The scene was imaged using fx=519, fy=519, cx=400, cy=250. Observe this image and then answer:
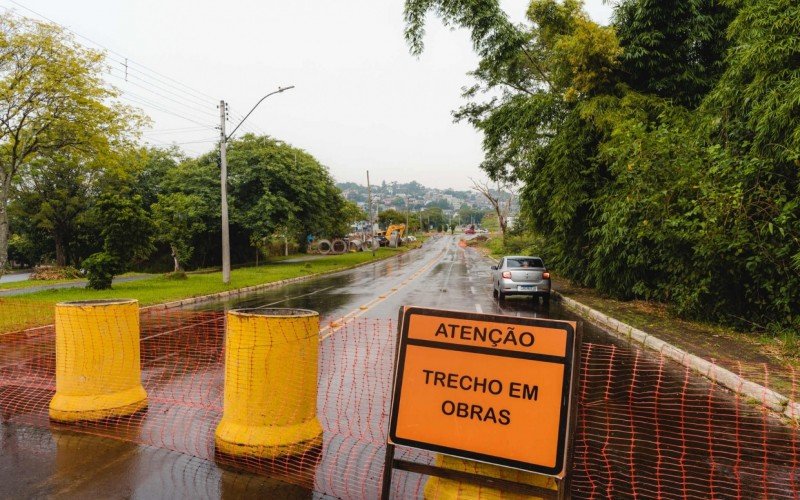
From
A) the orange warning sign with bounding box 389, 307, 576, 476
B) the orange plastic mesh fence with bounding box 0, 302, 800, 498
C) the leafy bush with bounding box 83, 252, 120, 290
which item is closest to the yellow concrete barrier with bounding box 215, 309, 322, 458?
the orange plastic mesh fence with bounding box 0, 302, 800, 498

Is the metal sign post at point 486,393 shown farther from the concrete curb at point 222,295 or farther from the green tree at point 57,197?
the green tree at point 57,197

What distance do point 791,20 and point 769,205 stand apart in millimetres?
3278

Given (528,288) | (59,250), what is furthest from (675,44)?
(59,250)

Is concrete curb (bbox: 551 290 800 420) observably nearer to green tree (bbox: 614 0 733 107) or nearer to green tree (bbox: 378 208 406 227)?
green tree (bbox: 614 0 733 107)

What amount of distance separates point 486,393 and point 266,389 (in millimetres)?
2218

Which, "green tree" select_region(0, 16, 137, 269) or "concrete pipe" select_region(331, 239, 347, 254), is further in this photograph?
"concrete pipe" select_region(331, 239, 347, 254)

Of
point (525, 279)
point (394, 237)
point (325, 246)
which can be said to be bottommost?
point (325, 246)

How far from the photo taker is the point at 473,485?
3053mm

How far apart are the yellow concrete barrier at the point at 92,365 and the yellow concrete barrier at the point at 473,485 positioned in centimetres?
379

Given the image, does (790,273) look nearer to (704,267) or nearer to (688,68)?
(704,267)

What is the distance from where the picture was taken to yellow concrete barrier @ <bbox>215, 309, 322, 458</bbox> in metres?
4.46

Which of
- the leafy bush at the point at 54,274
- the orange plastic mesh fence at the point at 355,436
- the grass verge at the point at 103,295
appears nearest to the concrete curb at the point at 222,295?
the grass verge at the point at 103,295

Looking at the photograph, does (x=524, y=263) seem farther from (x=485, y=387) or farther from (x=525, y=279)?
(x=485, y=387)

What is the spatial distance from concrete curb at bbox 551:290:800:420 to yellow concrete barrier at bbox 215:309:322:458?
17.9 feet
